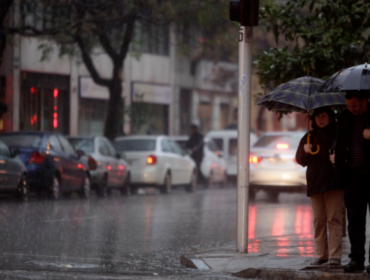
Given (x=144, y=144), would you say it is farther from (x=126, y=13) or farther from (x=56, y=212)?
(x=56, y=212)

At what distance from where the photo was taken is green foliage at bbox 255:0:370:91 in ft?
34.9

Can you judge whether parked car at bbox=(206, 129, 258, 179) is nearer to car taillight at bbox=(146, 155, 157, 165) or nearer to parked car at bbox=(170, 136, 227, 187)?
parked car at bbox=(170, 136, 227, 187)

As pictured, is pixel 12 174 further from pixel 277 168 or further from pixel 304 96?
pixel 304 96

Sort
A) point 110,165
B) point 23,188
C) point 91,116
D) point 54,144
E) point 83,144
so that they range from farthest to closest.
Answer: point 91,116, point 83,144, point 110,165, point 54,144, point 23,188

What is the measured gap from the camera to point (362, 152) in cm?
778

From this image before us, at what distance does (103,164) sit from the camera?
70.9ft

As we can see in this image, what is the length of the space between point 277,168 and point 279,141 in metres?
0.87

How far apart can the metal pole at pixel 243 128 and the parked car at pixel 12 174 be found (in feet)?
28.3

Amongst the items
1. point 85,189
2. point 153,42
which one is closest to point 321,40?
point 85,189

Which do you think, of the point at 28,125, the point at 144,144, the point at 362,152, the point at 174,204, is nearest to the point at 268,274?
the point at 362,152

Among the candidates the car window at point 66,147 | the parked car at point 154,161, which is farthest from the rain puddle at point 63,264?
the parked car at point 154,161

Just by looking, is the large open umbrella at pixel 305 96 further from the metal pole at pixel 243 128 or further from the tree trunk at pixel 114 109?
the tree trunk at pixel 114 109

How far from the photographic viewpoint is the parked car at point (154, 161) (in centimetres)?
2330

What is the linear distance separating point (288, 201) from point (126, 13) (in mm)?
7924
